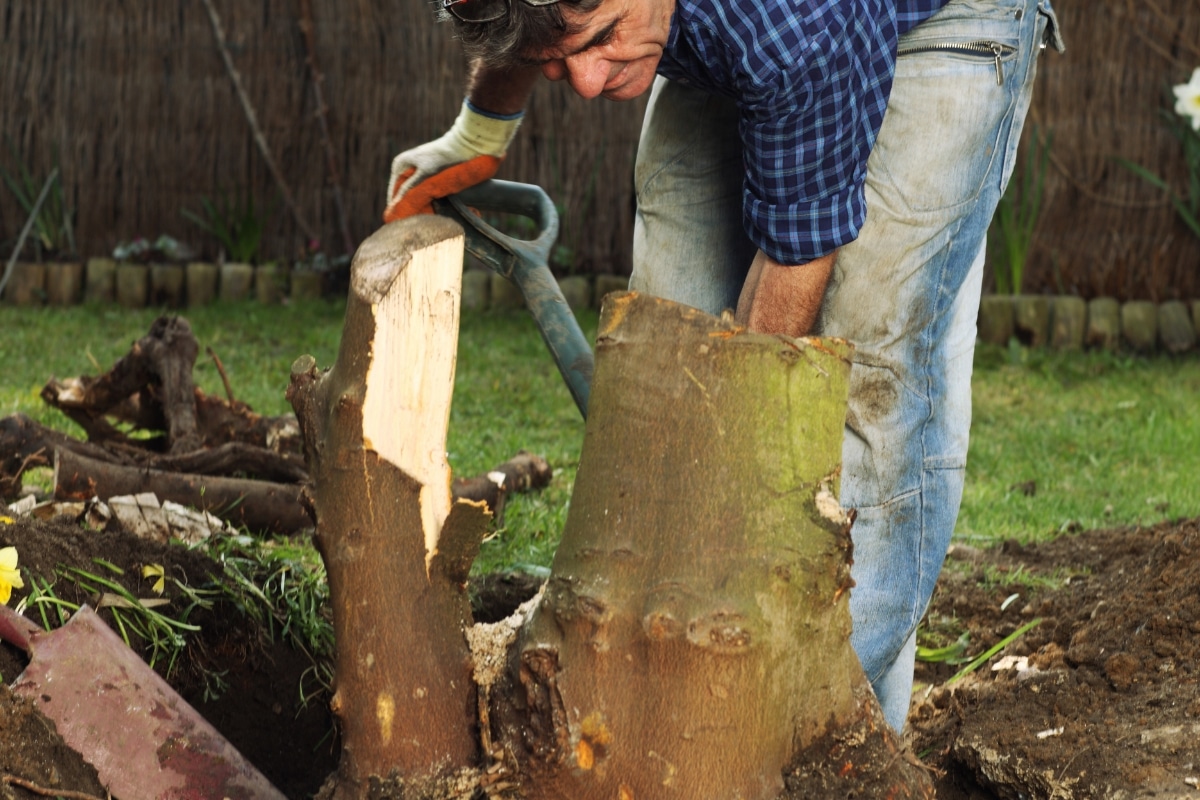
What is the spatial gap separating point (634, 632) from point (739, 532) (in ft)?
0.60

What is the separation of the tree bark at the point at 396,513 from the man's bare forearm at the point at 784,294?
1.77 feet

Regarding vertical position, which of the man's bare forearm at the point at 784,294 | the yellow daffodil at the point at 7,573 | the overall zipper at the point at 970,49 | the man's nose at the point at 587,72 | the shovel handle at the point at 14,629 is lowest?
the shovel handle at the point at 14,629

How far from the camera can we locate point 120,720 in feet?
5.78

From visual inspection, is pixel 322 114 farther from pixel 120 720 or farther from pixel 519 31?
pixel 120 720

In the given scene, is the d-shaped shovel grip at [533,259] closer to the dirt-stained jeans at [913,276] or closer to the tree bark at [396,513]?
the dirt-stained jeans at [913,276]

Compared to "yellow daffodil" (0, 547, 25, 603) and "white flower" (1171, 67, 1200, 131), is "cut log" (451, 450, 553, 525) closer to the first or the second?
"yellow daffodil" (0, 547, 25, 603)

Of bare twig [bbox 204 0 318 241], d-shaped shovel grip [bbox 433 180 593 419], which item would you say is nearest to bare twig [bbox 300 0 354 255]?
bare twig [bbox 204 0 318 241]

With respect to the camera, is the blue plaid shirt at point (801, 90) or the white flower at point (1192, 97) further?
the white flower at point (1192, 97)

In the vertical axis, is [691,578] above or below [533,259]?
below

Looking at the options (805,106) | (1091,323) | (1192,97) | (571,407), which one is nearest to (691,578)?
(805,106)

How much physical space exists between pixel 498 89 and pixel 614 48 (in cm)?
65

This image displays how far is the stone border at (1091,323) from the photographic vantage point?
245 inches

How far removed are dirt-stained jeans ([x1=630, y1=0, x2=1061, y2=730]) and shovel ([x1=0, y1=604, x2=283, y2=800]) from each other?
3.43 ft

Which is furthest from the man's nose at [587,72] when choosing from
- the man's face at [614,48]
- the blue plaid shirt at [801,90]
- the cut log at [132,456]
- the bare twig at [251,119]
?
the bare twig at [251,119]
